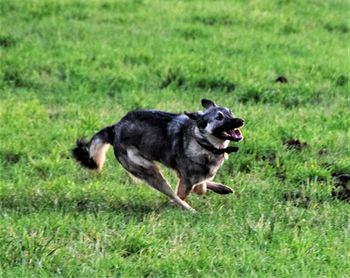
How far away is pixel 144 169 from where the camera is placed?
23.0 feet

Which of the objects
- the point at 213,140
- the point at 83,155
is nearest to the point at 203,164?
the point at 213,140

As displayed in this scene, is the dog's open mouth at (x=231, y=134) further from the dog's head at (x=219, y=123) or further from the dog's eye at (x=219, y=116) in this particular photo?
the dog's eye at (x=219, y=116)

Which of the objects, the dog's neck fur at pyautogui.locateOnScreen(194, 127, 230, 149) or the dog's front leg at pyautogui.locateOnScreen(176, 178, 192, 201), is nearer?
the dog's neck fur at pyautogui.locateOnScreen(194, 127, 230, 149)

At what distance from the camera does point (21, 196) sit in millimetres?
6887

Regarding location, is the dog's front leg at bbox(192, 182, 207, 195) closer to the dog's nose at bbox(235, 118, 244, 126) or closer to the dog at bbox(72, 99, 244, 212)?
the dog at bbox(72, 99, 244, 212)

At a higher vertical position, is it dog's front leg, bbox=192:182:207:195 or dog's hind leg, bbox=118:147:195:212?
dog's hind leg, bbox=118:147:195:212

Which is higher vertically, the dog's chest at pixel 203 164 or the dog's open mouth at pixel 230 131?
the dog's open mouth at pixel 230 131

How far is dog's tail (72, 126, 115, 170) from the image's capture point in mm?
7230

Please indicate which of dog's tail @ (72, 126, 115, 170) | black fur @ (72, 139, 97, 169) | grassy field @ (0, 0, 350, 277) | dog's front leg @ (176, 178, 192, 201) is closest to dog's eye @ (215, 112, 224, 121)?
dog's front leg @ (176, 178, 192, 201)

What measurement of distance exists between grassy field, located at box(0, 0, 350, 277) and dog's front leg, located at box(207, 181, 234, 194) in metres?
0.06

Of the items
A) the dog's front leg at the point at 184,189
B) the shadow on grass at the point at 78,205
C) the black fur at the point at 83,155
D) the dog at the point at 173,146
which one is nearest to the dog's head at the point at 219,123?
the dog at the point at 173,146

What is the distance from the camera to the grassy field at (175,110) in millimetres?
5613

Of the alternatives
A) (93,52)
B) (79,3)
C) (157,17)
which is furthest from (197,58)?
(79,3)

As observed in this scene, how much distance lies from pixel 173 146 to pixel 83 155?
86 cm
